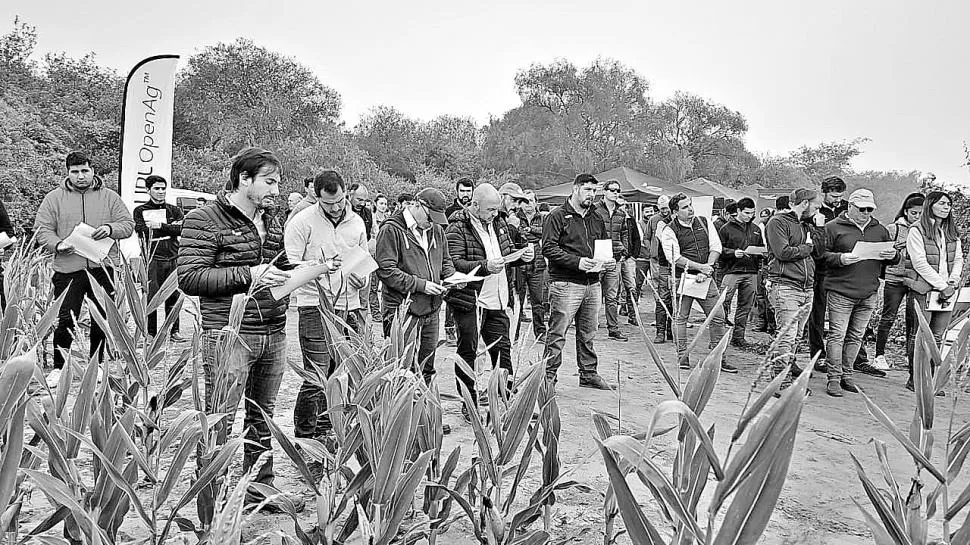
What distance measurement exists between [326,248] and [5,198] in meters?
13.3

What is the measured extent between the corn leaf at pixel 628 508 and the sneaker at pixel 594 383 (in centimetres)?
483

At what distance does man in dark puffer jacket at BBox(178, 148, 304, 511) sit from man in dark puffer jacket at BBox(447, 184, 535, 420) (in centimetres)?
178

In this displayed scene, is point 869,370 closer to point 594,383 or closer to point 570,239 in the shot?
point 594,383

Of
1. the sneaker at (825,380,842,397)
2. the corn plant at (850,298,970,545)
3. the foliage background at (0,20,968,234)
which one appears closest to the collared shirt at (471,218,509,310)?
the sneaker at (825,380,842,397)

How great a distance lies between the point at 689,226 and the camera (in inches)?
297

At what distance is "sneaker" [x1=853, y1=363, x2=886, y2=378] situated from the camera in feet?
22.3

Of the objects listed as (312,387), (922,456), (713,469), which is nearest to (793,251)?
(312,387)

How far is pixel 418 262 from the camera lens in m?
4.70

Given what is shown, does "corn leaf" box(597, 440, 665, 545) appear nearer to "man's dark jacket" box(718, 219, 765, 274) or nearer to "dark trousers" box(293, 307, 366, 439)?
"dark trousers" box(293, 307, 366, 439)

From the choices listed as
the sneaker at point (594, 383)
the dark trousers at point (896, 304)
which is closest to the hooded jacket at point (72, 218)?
the sneaker at point (594, 383)

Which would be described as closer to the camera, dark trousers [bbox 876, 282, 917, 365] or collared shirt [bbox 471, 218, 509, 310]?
collared shirt [bbox 471, 218, 509, 310]

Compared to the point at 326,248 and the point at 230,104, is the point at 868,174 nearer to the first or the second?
the point at 230,104

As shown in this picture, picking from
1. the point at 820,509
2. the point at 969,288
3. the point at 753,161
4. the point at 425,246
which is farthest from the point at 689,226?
the point at 753,161

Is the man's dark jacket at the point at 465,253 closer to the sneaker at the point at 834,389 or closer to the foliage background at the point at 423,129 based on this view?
the sneaker at the point at 834,389
